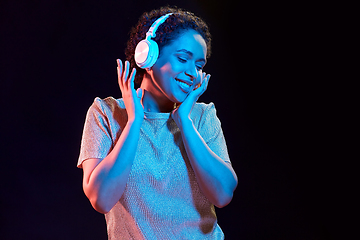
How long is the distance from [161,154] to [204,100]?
101 centimetres

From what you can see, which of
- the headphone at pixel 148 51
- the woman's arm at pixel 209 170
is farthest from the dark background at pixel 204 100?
the woman's arm at pixel 209 170

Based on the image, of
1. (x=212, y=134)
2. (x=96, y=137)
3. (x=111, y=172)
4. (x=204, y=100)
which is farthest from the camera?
(x=204, y=100)

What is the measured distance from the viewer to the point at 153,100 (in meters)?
1.14

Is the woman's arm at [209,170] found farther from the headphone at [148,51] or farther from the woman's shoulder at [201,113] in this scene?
the headphone at [148,51]

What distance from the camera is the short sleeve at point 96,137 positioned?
38.3 inches

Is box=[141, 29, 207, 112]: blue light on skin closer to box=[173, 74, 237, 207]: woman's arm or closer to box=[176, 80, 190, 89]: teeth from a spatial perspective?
box=[176, 80, 190, 89]: teeth

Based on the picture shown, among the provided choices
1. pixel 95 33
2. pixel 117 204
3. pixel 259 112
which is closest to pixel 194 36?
pixel 117 204

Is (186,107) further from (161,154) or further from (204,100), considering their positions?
(204,100)

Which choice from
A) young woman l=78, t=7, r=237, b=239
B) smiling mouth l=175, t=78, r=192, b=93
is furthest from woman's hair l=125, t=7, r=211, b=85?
smiling mouth l=175, t=78, r=192, b=93

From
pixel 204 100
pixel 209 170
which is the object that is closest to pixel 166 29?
pixel 209 170

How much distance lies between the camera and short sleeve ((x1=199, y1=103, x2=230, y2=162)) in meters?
1.08

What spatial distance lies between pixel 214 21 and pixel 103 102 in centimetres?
120

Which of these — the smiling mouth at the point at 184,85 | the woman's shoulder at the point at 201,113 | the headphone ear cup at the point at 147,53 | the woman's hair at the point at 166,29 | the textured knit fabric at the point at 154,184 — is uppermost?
the woman's hair at the point at 166,29

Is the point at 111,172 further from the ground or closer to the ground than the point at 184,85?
closer to the ground
